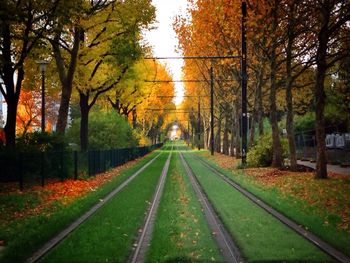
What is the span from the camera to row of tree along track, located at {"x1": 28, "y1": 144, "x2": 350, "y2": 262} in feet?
28.5

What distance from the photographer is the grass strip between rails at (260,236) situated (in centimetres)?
863

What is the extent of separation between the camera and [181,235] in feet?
34.4

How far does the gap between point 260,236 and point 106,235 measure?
10.7ft

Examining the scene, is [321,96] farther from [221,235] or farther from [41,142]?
[41,142]

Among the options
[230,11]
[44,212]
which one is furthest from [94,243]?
[230,11]

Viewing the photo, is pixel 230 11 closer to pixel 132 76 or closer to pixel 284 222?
pixel 132 76

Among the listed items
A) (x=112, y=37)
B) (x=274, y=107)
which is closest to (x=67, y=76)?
(x=112, y=37)

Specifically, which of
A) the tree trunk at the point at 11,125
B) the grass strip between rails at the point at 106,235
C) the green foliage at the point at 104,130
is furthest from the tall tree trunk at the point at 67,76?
the grass strip between rails at the point at 106,235

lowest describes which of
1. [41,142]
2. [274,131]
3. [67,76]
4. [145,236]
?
[145,236]

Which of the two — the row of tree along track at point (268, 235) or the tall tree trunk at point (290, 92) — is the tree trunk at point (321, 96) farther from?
the row of tree along track at point (268, 235)

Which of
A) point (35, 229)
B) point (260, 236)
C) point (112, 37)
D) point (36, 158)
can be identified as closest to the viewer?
point (260, 236)

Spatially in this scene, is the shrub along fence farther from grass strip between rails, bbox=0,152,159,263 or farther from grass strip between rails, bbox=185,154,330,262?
grass strip between rails, bbox=185,154,330,262

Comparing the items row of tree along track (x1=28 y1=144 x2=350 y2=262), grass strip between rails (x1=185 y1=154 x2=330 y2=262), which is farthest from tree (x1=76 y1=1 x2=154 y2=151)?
grass strip between rails (x1=185 y1=154 x2=330 y2=262)

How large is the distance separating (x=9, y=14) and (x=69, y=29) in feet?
32.1
